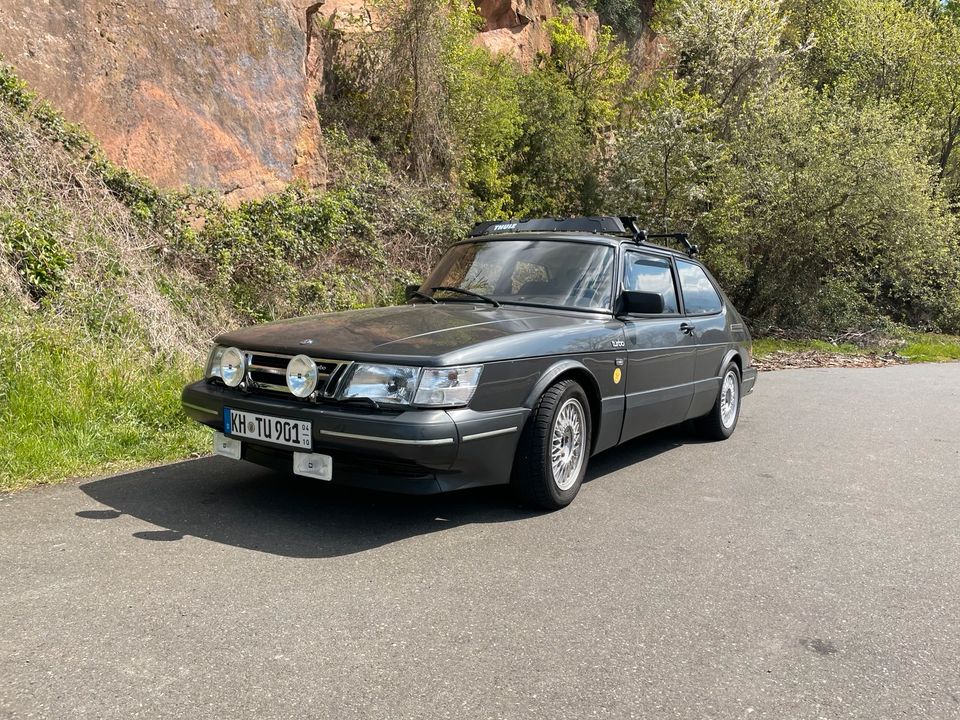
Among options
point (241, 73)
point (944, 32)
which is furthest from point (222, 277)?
point (944, 32)

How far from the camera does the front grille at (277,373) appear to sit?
13.6 ft

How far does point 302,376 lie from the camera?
420 centimetres

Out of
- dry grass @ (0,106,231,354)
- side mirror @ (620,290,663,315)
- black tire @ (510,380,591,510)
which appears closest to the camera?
black tire @ (510,380,591,510)

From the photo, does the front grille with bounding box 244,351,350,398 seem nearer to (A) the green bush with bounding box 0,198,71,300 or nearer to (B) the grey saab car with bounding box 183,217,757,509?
(B) the grey saab car with bounding box 183,217,757,509

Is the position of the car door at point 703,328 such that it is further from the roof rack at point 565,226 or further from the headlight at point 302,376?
the headlight at point 302,376

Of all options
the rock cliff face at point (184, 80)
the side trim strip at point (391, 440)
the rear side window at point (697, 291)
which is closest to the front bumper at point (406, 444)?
the side trim strip at point (391, 440)

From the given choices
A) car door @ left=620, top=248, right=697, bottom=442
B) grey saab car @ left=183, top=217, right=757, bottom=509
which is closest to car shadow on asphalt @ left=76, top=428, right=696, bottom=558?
grey saab car @ left=183, top=217, right=757, bottom=509

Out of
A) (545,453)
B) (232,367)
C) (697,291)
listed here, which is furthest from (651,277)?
(232,367)

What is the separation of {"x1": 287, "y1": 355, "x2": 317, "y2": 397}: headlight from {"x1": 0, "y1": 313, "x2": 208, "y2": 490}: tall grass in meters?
1.77

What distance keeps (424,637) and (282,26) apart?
38.1ft

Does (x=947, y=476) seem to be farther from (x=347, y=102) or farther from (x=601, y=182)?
(x=601, y=182)

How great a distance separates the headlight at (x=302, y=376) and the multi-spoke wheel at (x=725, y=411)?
13.1 ft

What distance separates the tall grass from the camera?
5.14 metres

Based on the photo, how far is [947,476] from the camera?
5.97 metres
